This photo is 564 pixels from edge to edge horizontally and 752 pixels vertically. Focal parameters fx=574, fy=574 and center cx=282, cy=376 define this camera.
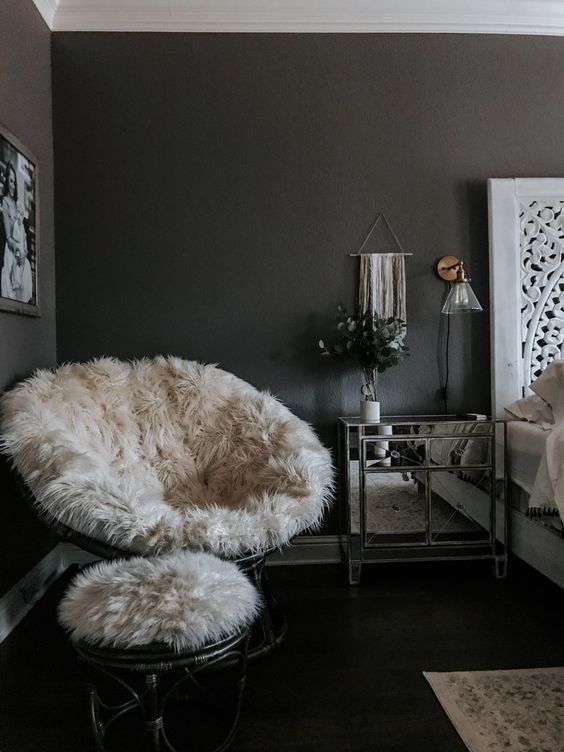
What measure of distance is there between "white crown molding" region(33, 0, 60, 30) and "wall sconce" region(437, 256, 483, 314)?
2.31m

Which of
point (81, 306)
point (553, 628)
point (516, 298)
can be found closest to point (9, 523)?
point (81, 306)

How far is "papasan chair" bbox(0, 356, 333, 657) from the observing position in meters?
1.80

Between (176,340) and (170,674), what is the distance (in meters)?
1.58

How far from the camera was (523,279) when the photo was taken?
3021 mm

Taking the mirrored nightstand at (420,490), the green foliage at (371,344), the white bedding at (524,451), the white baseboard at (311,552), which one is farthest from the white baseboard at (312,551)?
the white bedding at (524,451)

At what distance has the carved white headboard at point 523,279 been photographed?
298cm

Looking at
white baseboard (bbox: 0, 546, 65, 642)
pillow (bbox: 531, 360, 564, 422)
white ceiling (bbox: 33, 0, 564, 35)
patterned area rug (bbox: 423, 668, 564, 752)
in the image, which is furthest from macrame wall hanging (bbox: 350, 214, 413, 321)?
white baseboard (bbox: 0, 546, 65, 642)

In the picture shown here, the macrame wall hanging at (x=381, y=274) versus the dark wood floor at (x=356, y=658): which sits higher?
the macrame wall hanging at (x=381, y=274)

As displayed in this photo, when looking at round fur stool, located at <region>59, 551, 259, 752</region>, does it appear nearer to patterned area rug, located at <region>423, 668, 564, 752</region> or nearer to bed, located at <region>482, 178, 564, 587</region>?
patterned area rug, located at <region>423, 668, 564, 752</region>

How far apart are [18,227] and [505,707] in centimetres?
253

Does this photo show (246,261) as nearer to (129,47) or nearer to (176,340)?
(176,340)

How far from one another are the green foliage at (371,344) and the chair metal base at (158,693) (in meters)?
1.48

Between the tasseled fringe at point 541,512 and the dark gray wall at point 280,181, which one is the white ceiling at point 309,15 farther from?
the tasseled fringe at point 541,512

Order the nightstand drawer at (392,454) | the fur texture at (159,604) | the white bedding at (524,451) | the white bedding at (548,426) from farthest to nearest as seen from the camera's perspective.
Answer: the nightstand drawer at (392,454) < the white bedding at (524,451) < the white bedding at (548,426) < the fur texture at (159,604)
